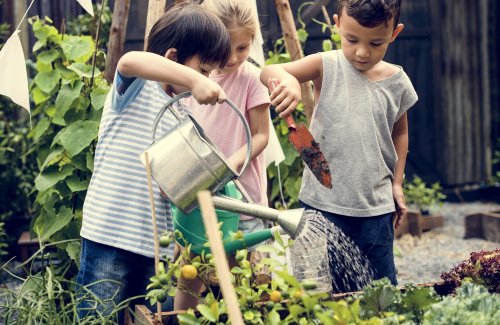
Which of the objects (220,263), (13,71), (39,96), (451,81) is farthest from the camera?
(451,81)

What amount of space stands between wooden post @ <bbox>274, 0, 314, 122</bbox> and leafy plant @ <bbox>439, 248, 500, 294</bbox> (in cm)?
137

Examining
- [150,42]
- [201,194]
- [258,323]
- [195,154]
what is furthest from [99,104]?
[201,194]

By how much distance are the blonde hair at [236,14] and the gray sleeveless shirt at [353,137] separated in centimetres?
26

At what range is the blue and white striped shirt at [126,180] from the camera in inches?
95.3

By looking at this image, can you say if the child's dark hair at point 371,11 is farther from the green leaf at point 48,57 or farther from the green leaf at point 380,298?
the green leaf at point 48,57

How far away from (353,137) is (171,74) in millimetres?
772

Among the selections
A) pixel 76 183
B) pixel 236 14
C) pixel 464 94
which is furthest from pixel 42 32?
pixel 464 94

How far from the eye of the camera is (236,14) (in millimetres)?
2688

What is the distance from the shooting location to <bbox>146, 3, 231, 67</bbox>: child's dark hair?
2.34m

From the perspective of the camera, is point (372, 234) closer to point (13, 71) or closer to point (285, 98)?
point (285, 98)

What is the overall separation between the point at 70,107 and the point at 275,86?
1.34 meters

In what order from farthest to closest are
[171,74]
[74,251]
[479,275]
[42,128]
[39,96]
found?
[39,96], [42,128], [74,251], [479,275], [171,74]

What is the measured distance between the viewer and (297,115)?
4164mm

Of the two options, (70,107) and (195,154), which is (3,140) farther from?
(195,154)
